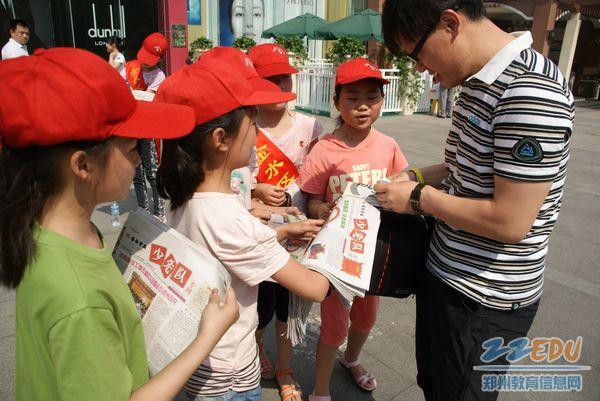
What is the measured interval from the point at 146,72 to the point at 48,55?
4829 mm

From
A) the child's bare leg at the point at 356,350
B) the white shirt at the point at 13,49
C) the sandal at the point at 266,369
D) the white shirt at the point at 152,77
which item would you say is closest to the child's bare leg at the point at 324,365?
the child's bare leg at the point at 356,350

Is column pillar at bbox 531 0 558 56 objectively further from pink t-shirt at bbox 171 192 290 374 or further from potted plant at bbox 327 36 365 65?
pink t-shirt at bbox 171 192 290 374

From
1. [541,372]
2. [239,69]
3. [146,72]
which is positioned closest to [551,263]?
[541,372]

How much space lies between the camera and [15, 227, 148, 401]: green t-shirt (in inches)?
32.3

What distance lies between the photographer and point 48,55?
0.88 meters

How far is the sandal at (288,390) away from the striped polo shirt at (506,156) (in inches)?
44.7

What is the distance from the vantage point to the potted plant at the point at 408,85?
37.1 ft

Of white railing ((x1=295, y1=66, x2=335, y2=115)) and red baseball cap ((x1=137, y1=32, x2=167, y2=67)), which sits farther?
white railing ((x1=295, y1=66, x2=335, y2=115))

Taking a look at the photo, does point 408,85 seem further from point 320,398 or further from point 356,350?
point 320,398

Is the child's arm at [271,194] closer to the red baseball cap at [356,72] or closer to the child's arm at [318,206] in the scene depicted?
the child's arm at [318,206]

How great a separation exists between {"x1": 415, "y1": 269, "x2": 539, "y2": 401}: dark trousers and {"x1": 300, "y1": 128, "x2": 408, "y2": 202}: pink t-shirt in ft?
2.25

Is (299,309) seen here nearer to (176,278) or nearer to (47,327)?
(176,278)

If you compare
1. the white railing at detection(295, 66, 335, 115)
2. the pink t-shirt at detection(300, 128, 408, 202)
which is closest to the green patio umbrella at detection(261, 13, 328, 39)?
the white railing at detection(295, 66, 335, 115)

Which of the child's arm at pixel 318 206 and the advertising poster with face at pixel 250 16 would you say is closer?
the child's arm at pixel 318 206
